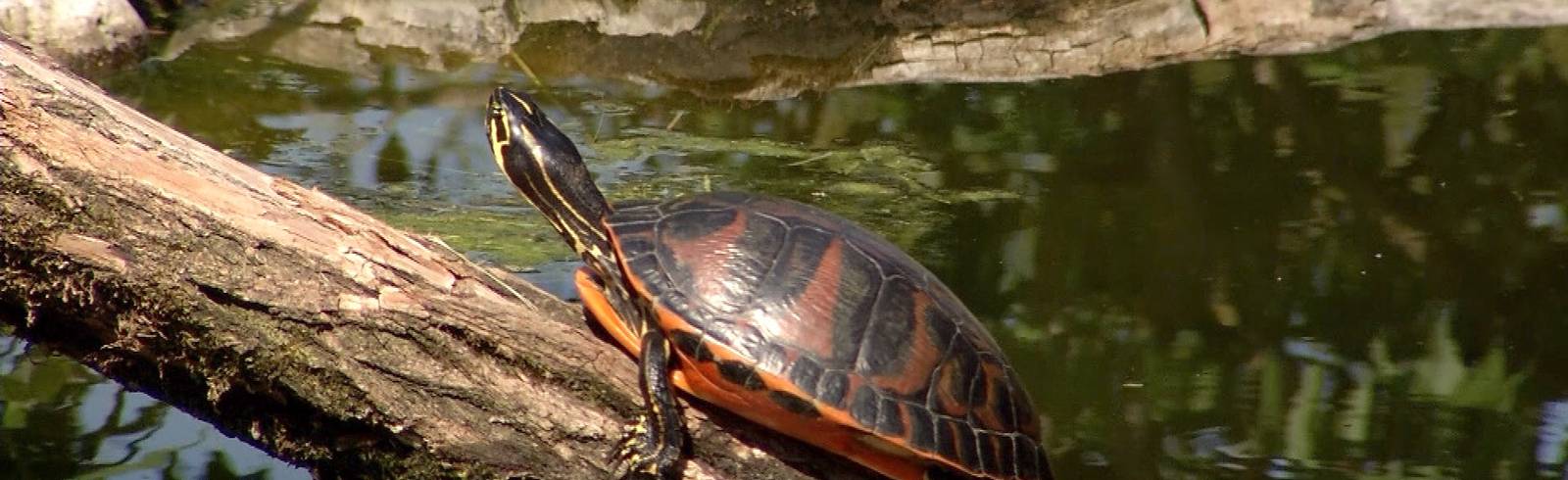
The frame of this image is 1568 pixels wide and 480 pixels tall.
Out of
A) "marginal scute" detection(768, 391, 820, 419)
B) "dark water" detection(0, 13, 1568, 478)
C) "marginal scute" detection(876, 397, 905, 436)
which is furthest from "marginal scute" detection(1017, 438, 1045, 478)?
"dark water" detection(0, 13, 1568, 478)

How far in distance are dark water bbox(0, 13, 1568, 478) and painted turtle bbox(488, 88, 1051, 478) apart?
931 mm

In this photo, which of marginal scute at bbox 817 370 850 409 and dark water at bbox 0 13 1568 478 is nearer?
marginal scute at bbox 817 370 850 409

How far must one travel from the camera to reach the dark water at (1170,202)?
12.0 ft

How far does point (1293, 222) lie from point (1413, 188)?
0.51 m

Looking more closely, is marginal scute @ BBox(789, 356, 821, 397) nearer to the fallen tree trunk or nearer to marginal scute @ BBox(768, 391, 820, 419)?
marginal scute @ BBox(768, 391, 820, 419)

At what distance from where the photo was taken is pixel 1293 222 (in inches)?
180

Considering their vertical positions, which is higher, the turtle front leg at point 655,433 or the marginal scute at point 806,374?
the marginal scute at point 806,374

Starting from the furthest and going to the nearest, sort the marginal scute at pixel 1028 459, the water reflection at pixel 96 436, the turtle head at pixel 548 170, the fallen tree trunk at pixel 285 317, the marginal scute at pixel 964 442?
the water reflection at pixel 96 436, the turtle head at pixel 548 170, the marginal scute at pixel 1028 459, the marginal scute at pixel 964 442, the fallen tree trunk at pixel 285 317

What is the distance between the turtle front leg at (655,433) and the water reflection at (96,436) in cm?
118

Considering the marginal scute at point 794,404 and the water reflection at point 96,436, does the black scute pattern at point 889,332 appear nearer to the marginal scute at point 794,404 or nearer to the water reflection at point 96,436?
the marginal scute at point 794,404

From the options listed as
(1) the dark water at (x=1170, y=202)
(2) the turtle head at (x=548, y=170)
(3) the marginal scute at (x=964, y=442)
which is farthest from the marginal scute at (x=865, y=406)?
(1) the dark water at (x=1170, y=202)

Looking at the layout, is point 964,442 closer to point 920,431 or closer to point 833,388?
point 920,431

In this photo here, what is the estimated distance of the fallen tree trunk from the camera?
245 cm

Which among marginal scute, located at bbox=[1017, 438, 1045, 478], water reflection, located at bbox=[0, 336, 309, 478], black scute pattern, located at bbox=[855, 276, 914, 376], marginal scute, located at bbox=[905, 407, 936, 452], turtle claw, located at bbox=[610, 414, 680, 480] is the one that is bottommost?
water reflection, located at bbox=[0, 336, 309, 478]
